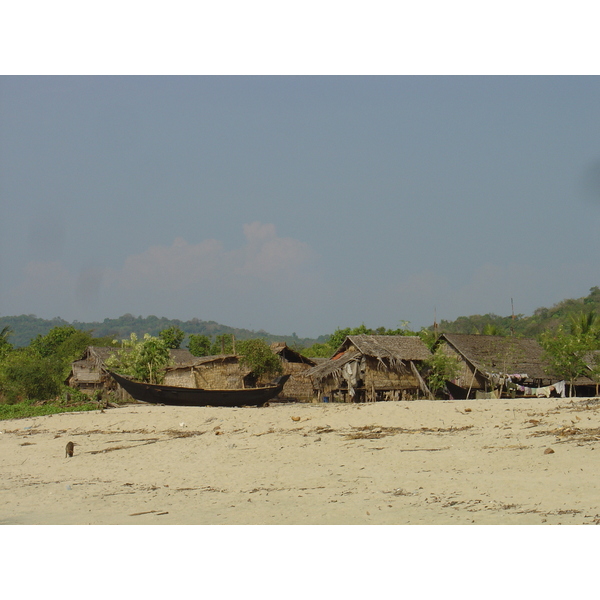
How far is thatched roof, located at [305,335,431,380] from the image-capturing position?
2912 centimetres

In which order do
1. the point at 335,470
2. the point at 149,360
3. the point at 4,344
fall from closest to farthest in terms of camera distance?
the point at 335,470
the point at 149,360
the point at 4,344

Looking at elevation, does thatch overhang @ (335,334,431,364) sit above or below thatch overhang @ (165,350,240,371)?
above

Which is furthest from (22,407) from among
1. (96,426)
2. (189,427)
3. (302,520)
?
(302,520)

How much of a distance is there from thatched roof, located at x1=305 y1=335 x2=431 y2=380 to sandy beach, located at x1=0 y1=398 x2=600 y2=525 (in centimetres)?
1130

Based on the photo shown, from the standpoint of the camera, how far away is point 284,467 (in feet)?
35.9

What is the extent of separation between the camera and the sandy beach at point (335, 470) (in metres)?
7.56

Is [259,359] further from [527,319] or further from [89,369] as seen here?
[527,319]

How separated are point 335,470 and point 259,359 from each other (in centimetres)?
2376

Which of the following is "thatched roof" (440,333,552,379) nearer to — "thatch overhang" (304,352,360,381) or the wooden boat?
"thatch overhang" (304,352,360,381)

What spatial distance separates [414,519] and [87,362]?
138 ft

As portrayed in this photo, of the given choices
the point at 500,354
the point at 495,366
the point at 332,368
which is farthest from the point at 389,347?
the point at 500,354

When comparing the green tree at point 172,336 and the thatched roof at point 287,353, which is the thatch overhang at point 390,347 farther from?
the green tree at point 172,336

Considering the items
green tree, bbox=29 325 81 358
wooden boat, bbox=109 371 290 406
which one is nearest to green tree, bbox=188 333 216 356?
green tree, bbox=29 325 81 358

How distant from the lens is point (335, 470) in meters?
10.3
